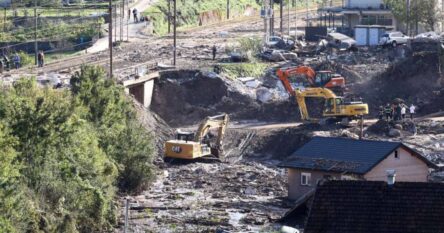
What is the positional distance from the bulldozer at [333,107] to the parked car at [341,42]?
60.8 feet

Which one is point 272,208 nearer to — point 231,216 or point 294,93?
point 231,216

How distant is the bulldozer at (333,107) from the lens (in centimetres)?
6456

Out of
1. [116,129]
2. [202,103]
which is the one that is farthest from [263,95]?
[116,129]

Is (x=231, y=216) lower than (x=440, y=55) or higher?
lower

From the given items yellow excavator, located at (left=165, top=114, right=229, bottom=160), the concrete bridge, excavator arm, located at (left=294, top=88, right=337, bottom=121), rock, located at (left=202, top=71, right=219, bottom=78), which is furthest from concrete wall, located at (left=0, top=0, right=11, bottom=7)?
yellow excavator, located at (left=165, top=114, right=229, bottom=160)

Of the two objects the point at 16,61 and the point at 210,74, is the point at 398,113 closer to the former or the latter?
the point at 210,74

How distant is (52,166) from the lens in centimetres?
4341

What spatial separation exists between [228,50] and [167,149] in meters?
25.4

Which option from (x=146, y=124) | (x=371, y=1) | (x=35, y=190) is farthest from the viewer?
(x=371, y=1)

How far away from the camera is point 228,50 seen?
8600 centimetres

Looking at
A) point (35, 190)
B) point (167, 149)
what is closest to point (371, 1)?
point (167, 149)

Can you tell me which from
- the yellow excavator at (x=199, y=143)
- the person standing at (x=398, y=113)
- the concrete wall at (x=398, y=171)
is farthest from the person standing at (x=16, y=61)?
the concrete wall at (x=398, y=171)

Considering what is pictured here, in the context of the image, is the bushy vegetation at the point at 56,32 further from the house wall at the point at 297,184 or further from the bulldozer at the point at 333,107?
the house wall at the point at 297,184

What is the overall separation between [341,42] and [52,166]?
Answer: 45.6 m
